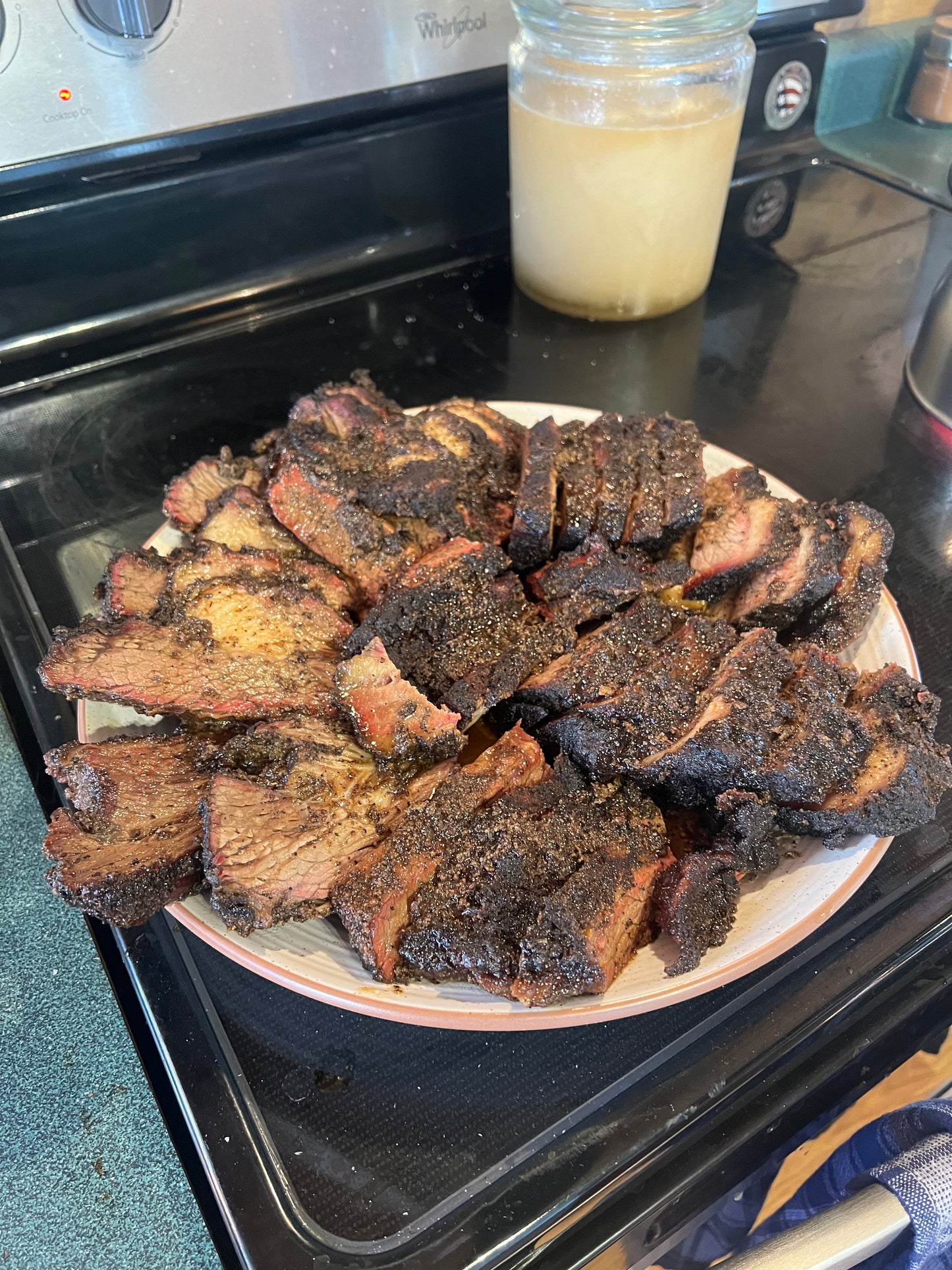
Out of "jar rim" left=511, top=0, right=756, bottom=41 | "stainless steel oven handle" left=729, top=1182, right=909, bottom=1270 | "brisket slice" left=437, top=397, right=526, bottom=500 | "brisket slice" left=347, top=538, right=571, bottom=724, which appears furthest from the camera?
"jar rim" left=511, top=0, right=756, bottom=41

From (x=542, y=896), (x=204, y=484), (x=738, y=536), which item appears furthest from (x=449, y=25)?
(x=542, y=896)

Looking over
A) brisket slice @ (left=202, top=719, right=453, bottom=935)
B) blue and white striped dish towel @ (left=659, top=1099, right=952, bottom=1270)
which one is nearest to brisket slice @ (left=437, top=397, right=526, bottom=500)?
brisket slice @ (left=202, top=719, right=453, bottom=935)

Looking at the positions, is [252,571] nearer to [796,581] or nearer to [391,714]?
[391,714]

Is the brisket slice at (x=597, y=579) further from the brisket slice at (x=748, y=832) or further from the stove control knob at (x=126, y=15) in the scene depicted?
the stove control knob at (x=126, y=15)

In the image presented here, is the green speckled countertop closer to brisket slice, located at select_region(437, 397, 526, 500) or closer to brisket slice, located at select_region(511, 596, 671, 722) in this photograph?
brisket slice, located at select_region(511, 596, 671, 722)

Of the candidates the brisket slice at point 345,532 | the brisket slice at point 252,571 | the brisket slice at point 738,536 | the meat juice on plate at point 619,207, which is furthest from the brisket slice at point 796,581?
the meat juice on plate at point 619,207

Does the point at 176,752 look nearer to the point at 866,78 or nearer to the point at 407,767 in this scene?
the point at 407,767
